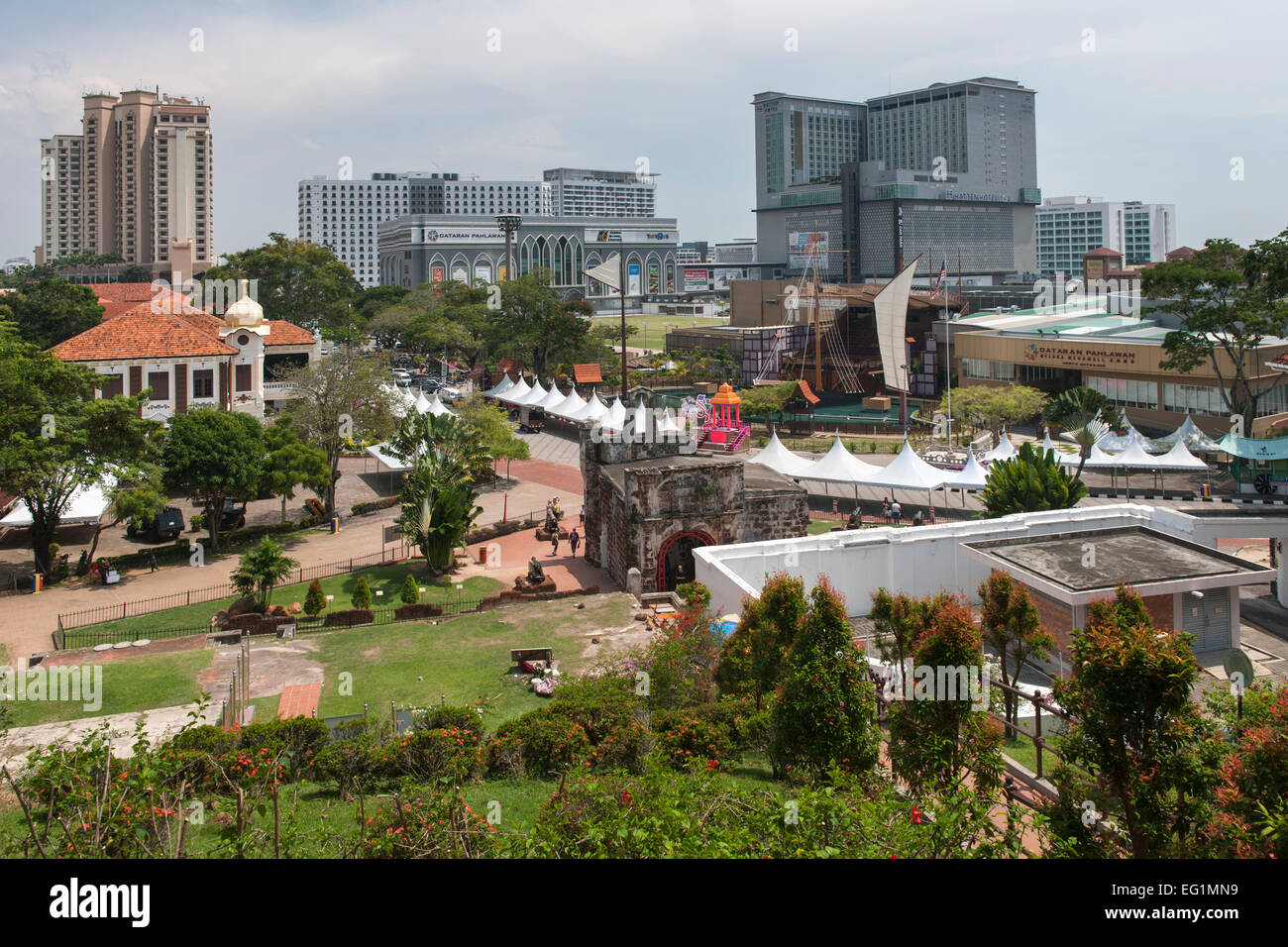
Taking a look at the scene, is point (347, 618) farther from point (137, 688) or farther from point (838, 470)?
point (838, 470)

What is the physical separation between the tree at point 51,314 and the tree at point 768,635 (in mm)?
62976

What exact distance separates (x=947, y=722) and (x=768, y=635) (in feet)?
13.8

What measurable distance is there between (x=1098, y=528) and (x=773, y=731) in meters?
17.3

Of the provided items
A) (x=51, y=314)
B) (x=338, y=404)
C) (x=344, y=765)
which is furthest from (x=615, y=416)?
(x=344, y=765)

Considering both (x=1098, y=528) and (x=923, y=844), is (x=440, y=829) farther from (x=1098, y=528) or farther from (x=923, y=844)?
(x=1098, y=528)

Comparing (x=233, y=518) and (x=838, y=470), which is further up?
(x=838, y=470)

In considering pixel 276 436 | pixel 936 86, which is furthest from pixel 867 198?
pixel 276 436

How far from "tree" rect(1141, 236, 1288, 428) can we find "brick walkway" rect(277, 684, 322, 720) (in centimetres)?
4251

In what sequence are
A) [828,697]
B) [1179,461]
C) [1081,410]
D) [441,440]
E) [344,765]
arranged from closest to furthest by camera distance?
[828,697] < [344,765] < [441,440] < [1179,461] < [1081,410]

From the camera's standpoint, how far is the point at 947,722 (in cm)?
1282

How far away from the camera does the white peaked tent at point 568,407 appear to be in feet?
206

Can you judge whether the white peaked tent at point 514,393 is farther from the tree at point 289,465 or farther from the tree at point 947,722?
the tree at point 947,722
